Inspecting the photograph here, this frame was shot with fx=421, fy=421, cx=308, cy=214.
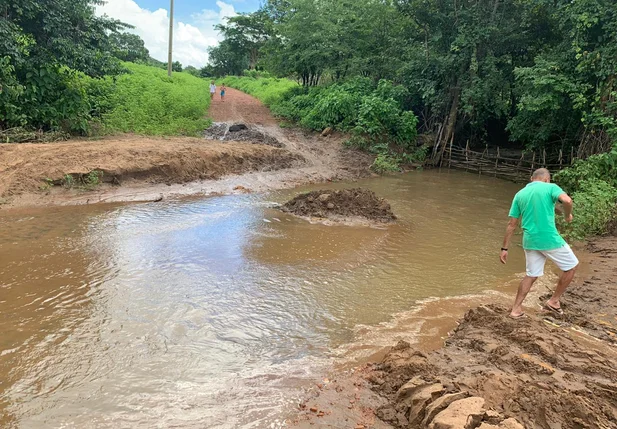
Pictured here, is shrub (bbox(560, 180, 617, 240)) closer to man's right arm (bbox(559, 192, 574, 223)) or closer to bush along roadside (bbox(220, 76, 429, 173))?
man's right arm (bbox(559, 192, 574, 223))

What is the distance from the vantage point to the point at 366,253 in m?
7.35

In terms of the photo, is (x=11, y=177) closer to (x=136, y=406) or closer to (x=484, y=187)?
(x=136, y=406)

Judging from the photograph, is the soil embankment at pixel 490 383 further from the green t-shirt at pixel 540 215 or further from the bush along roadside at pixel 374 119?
the bush along roadside at pixel 374 119

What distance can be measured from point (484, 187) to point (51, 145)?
1332cm

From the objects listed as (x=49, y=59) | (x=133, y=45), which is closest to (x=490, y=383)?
(x=49, y=59)

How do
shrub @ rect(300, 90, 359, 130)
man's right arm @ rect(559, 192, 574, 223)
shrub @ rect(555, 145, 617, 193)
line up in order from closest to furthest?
man's right arm @ rect(559, 192, 574, 223), shrub @ rect(555, 145, 617, 193), shrub @ rect(300, 90, 359, 130)

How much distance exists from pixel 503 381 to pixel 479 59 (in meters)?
16.1

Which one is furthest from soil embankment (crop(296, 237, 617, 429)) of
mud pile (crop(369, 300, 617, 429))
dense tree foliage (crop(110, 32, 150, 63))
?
dense tree foliage (crop(110, 32, 150, 63))

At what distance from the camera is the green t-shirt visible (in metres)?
4.76

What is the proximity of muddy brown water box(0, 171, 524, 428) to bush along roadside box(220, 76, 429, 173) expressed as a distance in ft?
26.9

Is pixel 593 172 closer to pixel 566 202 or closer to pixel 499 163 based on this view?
pixel 566 202

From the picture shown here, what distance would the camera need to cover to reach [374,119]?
17656 mm

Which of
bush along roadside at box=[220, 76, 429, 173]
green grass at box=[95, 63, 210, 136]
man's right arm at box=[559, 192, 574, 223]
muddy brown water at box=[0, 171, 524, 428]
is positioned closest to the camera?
muddy brown water at box=[0, 171, 524, 428]

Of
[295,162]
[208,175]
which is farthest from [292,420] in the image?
[295,162]
